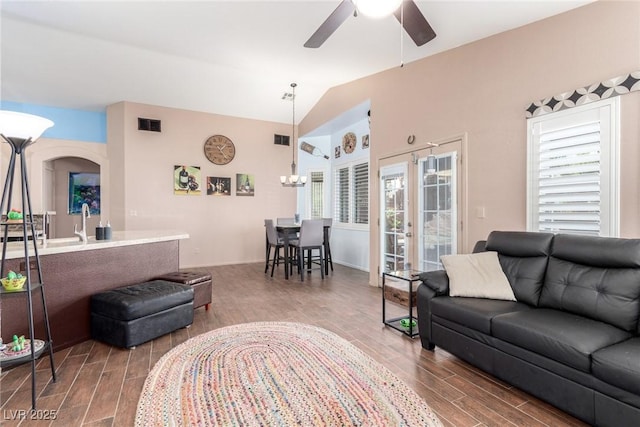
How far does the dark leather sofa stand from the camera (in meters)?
1.62

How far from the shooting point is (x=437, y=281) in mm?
2680

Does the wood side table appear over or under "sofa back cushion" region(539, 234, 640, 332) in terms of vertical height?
under

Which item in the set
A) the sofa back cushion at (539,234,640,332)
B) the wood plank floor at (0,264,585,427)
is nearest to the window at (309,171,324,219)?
the wood plank floor at (0,264,585,427)

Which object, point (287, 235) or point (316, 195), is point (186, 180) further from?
point (316, 195)

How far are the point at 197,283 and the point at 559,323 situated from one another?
10.6 feet

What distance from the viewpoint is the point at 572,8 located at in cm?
263

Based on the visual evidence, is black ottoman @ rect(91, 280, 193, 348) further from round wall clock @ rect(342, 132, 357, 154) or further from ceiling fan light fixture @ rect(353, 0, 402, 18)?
round wall clock @ rect(342, 132, 357, 154)

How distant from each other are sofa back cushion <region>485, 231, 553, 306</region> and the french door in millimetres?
831

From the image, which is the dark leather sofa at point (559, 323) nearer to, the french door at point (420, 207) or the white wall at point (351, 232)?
the french door at point (420, 207)

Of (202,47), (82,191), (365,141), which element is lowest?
(82,191)

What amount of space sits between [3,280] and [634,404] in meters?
3.57

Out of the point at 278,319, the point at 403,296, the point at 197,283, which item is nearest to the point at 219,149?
the point at 197,283

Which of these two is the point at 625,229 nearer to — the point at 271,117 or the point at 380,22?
the point at 380,22

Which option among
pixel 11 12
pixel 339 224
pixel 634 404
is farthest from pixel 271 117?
pixel 634 404
